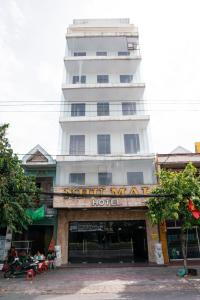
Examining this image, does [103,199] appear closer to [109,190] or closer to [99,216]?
[109,190]

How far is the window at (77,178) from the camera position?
59.4ft

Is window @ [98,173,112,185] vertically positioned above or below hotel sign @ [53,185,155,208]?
above

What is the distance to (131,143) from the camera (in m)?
19.9

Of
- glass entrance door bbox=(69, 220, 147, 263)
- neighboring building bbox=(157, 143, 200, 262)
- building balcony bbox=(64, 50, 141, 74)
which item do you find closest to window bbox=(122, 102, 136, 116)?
building balcony bbox=(64, 50, 141, 74)

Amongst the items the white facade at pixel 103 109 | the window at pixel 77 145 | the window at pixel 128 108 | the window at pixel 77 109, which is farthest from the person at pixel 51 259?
the window at pixel 128 108

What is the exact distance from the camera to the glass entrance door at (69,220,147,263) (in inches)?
685

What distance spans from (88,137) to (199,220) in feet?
35.1

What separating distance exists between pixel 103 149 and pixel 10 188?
8345 mm

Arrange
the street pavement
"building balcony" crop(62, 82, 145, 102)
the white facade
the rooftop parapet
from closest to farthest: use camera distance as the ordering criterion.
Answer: the street pavement → the white facade → "building balcony" crop(62, 82, 145, 102) → the rooftop parapet

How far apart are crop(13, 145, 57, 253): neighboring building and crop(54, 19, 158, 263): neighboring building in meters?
0.73

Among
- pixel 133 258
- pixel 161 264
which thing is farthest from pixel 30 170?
pixel 161 264

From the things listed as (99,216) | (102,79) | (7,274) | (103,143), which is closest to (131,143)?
(103,143)

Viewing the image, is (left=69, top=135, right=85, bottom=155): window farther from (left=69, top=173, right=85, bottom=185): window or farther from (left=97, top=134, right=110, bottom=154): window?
(left=69, top=173, right=85, bottom=185): window

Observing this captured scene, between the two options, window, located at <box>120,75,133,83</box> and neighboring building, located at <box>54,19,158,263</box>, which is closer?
neighboring building, located at <box>54,19,158,263</box>
